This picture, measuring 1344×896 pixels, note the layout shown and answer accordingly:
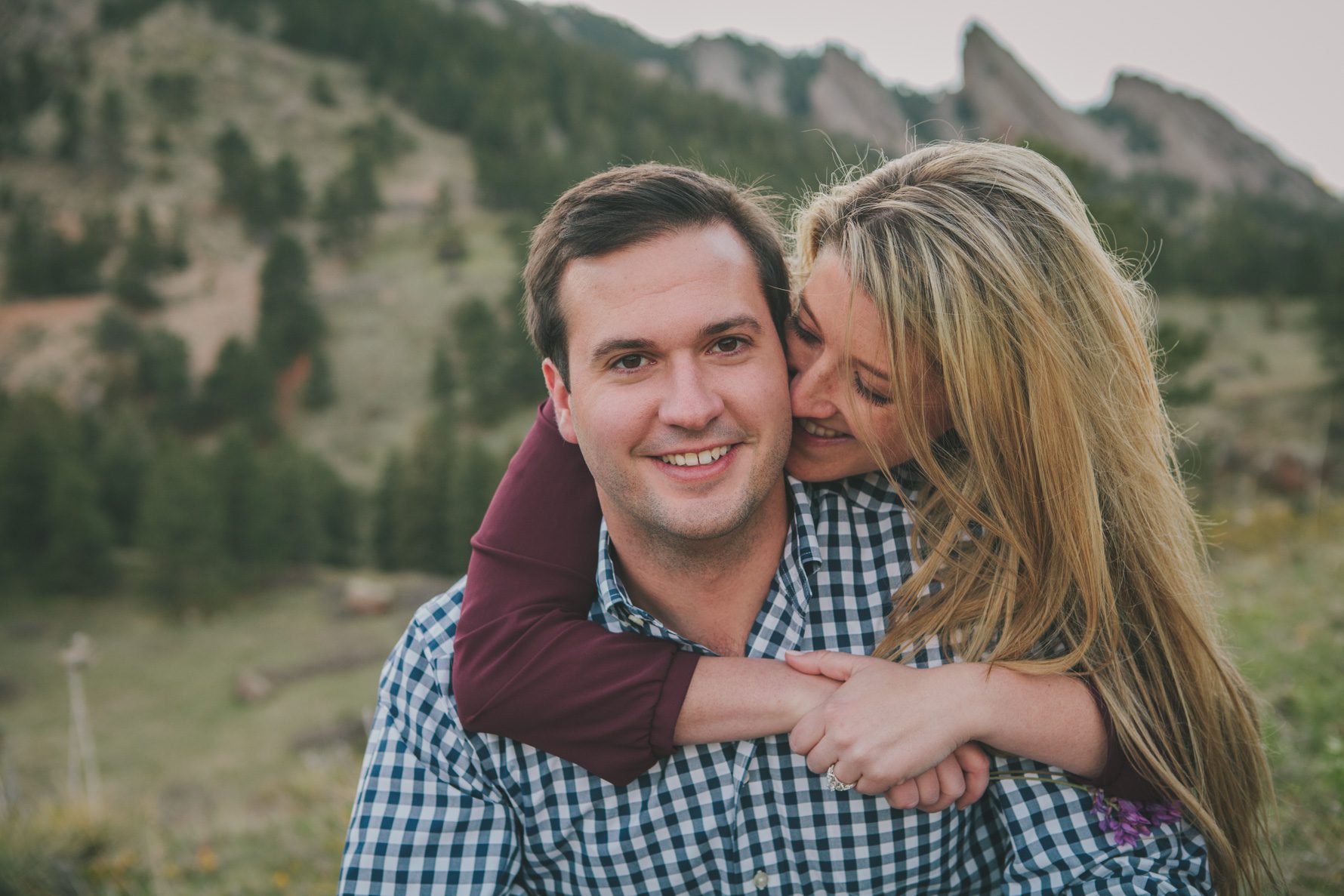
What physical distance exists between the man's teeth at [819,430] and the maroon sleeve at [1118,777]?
0.84 m

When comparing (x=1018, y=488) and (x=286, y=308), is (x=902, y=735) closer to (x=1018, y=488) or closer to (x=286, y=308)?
(x=1018, y=488)

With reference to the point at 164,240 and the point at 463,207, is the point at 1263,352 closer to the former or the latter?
the point at 463,207

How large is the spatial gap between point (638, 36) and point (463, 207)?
3390 inches

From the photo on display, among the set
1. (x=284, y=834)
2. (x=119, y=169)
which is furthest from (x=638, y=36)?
(x=284, y=834)

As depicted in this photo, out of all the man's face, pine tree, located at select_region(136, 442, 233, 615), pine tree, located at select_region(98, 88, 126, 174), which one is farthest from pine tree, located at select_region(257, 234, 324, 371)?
the man's face

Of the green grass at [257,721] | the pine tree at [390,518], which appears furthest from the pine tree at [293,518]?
the green grass at [257,721]

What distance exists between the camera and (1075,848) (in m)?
1.95

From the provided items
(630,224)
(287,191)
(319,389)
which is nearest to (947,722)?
(630,224)

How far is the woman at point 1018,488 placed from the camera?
6.70 ft

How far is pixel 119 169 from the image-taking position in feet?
214

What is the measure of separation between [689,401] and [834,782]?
88 centimetres

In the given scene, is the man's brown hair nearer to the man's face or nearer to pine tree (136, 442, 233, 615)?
the man's face

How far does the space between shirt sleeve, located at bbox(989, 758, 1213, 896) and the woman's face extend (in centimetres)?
79

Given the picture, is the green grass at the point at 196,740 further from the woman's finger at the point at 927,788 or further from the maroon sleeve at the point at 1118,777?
the maroon sleeve at the point at 1118,777
